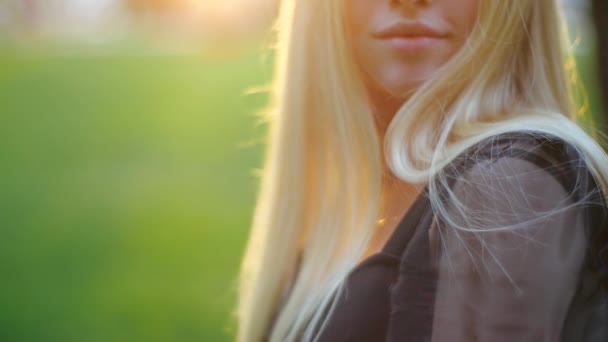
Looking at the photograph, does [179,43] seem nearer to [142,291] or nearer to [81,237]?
[81,237]

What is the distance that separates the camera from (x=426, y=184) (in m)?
0.95

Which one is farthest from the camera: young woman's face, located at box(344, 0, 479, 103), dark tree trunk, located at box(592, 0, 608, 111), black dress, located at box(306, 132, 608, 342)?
dark tree trunk, located at box(592, 0, 608, 111)

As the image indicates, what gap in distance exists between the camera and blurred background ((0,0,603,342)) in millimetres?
3428

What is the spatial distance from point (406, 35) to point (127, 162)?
3778 mm

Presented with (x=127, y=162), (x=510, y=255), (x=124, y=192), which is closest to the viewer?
(x=510, y=255)

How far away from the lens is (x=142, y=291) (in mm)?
3549

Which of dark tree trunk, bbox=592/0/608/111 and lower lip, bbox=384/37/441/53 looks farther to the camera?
dark tree trunk, bbox=592/0/608/111

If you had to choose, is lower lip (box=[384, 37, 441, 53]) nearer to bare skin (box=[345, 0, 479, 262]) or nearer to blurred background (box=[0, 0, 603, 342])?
bare skin (box=[345, 0, 479, 262])

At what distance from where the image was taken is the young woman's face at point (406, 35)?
991 millimetres

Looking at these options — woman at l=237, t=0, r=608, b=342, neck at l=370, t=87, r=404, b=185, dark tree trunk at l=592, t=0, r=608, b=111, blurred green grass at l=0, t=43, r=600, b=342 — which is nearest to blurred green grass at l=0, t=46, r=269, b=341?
blurred green grass at l=0, t=43, r=600, b=342

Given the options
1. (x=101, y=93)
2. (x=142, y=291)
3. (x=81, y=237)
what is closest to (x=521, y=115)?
(x=142, y=291)

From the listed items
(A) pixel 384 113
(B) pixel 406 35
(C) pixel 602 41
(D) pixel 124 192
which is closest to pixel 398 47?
(B) pixel 406 35

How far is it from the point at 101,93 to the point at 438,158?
14.7 ft

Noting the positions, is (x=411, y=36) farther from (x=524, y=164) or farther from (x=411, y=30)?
(x=524, y=164)
